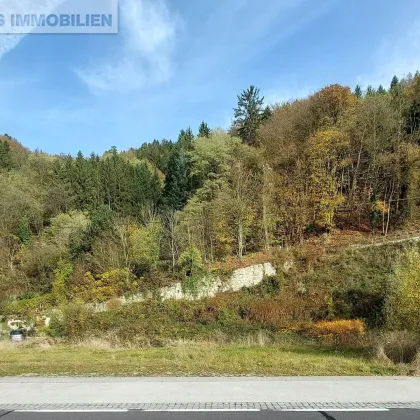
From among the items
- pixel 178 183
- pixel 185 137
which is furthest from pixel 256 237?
pixel 185 137

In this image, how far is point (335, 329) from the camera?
1009 inches

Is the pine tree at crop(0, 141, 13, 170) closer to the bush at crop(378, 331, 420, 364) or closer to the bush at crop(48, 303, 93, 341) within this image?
the bush at crop(48, 303, 93, 341)

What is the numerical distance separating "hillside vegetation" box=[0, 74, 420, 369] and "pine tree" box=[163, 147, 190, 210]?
0.20 m

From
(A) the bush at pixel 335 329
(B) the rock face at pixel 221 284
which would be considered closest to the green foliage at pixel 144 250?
(B) the rock face at pixel 221 284

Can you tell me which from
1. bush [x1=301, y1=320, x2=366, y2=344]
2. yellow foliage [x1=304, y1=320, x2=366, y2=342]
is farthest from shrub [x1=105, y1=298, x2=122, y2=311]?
yellow foliage [x1=304, y1=320, x2=366, y2=342]

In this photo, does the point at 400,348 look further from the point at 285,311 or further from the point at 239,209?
A: the point at 239,209

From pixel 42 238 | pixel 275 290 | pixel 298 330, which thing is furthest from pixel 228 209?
pixel 42 238

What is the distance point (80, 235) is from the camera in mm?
43812

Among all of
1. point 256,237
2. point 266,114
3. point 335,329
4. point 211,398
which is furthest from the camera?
point 266,114

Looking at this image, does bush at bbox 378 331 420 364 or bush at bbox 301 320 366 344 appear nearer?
bush at bbox 378 331 420 364

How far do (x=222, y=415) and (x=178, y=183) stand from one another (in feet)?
164

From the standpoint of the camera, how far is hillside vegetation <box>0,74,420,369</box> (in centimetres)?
3005

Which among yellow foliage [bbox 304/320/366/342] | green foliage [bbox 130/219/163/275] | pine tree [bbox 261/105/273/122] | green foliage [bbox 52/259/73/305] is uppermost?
pine tree [bbox 261/105/273/122]

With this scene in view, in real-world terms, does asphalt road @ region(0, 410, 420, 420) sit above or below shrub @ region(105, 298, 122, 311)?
above
